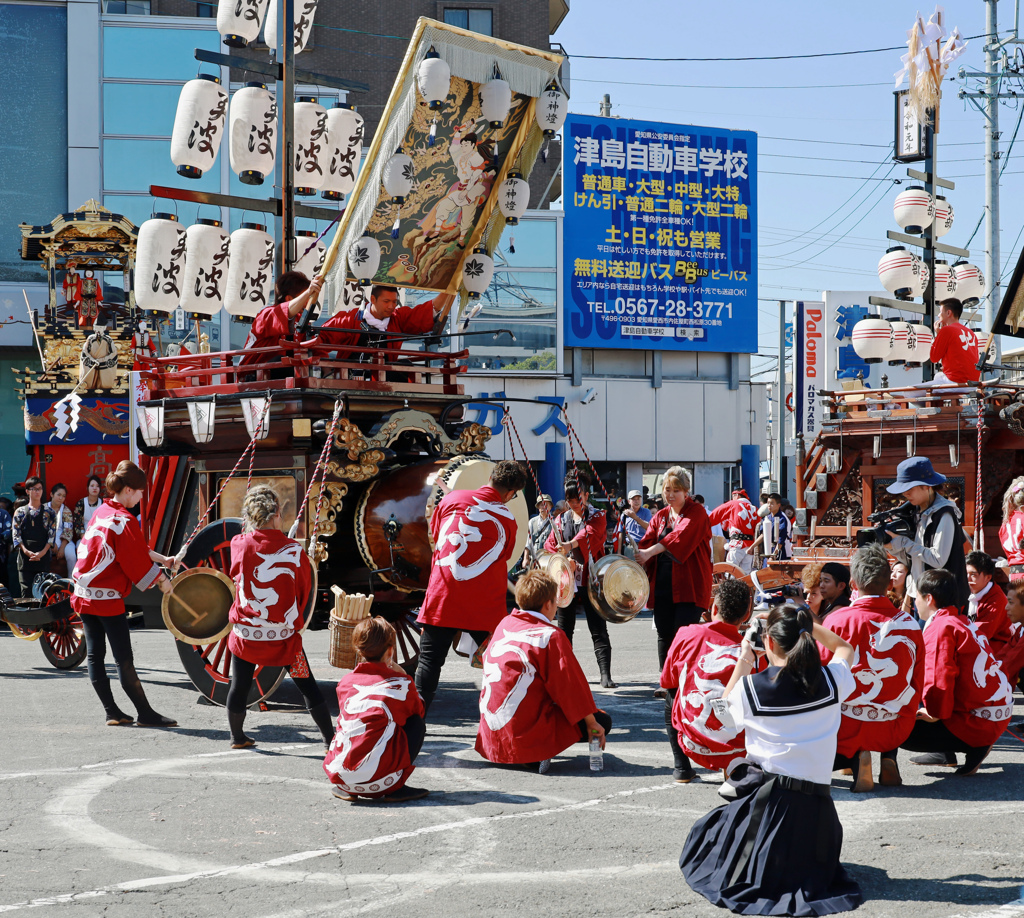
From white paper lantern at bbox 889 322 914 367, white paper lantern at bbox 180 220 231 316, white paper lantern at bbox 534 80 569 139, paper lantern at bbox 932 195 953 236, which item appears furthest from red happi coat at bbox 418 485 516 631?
paper lantern at bbox 932 195 953 236

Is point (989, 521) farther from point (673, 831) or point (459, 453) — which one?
point (673, 831)

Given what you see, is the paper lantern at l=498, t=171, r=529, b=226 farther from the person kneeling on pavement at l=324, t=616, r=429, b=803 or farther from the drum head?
the person kneeling on pavement at l=324, t=616, r=429, b=803

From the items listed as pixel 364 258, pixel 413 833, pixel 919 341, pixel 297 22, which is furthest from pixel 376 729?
pixel 919 341

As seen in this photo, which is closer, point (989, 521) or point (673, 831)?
point (673, 831)

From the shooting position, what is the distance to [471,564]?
7.08m

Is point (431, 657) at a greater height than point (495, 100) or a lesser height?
lesser

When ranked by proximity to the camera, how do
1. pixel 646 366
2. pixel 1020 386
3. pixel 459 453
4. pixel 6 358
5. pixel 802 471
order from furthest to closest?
pixel 646 366 < pixel 6 358 < pixel 802 471 < pixel 1020 386 < pixel 459 453

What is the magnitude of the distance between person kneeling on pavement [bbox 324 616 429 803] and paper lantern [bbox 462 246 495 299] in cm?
508

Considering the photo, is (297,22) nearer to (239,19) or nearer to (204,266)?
(239,19)

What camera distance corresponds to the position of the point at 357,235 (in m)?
9.34

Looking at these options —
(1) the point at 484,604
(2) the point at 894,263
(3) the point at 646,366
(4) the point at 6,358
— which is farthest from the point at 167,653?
(3) the point at 646,366

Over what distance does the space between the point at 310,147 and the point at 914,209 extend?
24.3 feet

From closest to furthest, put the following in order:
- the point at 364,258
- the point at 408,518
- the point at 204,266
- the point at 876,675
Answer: the point at 876,675, the point at 408,518, the point at 364,258, the point at 204,266

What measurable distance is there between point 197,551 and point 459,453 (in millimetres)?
2119
